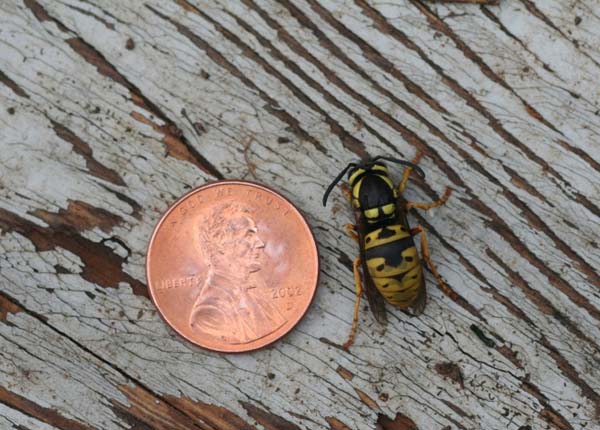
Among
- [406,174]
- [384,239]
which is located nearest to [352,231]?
[384,239]

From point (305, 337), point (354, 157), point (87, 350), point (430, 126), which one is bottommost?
point (87, 350)

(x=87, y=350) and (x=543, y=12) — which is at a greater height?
(x=543, y=12)

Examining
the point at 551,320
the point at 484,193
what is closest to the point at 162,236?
the point at 484,193

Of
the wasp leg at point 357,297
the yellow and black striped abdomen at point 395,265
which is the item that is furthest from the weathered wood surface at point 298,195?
the yellow and black striped abdomen at point 395,265

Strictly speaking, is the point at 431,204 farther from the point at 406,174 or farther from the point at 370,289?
the point at 370,289

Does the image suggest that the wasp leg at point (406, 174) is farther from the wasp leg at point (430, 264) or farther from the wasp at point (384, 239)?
the wasp leg at point (430, 264)

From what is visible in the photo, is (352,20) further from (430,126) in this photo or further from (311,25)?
(430,126)
